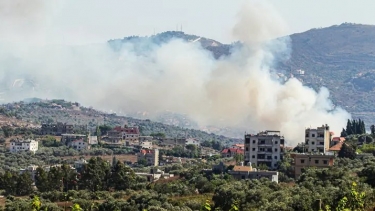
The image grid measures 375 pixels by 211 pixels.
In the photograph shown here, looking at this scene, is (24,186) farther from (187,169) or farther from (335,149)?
(335,149)

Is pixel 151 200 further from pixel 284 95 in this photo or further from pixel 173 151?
pixel 284 95

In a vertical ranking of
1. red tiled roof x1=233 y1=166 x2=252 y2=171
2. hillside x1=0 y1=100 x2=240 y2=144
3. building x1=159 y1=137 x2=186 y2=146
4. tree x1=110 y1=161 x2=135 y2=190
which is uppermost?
hillside x1=0 y1=100 x2=240 y2=144

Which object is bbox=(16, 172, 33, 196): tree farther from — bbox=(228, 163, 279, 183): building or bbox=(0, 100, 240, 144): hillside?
bbox=(0, 100, 240, 144): hillside

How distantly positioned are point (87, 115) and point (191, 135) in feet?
91.3

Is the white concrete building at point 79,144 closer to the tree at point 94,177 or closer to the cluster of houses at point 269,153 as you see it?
the cluster of houses at point 269,153

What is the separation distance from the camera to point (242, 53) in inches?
6220

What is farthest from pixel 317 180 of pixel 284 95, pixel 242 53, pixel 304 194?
pixel 242 53

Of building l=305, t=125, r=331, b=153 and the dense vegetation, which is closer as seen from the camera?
the dense vegetation

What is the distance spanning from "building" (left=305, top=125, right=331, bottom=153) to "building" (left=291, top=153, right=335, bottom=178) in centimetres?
1036

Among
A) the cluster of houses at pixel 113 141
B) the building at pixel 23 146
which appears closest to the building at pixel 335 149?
the cluster of houses at pixel 113 141

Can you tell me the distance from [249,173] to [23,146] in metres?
47.9

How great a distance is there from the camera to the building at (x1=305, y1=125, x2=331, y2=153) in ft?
225

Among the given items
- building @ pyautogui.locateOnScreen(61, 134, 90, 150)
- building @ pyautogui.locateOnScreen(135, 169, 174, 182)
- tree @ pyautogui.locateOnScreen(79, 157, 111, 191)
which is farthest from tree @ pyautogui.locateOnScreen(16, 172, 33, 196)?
building @ pyautogui.locateOnScreen(61, 134, 90, 150)

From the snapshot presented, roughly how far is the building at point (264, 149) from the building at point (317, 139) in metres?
4.61
